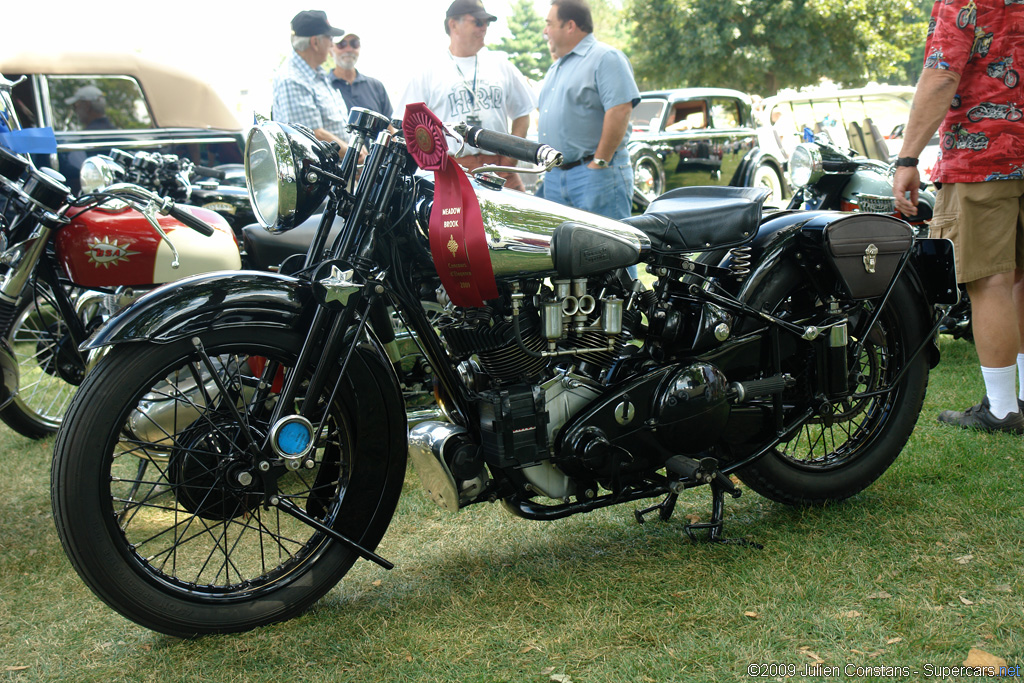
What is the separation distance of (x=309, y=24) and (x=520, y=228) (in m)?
3.64

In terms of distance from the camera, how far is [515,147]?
2268 millimetres

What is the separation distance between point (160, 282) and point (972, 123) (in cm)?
327

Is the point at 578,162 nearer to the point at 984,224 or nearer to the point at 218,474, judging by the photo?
the point at 984,224

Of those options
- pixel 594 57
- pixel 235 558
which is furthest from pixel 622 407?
pixel 594 57

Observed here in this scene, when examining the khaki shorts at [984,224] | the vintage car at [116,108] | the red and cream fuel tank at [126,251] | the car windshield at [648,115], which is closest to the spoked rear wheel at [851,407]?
the khaki shorts at [984,224]

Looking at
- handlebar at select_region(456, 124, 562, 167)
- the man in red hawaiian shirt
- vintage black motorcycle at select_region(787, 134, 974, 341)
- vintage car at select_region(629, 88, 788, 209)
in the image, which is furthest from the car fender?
handlebar at select_region(456, 124, 562, 167)

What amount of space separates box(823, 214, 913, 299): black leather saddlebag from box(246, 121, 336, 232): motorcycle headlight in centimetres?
165

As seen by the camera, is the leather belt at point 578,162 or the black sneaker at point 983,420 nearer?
the black sneaker at point 983,420

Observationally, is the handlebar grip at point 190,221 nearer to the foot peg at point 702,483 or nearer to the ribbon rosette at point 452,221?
the ribbon rosette at point 452,221

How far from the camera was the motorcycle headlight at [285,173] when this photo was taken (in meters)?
2.30

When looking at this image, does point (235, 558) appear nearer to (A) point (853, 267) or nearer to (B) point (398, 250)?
(B) point (398, 250)

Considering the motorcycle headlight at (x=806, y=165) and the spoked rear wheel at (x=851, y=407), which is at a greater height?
the motorcycle headlight at (x=806, y=165)

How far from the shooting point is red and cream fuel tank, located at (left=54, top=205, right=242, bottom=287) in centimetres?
→ 326

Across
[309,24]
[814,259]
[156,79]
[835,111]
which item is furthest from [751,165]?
[814,259]
